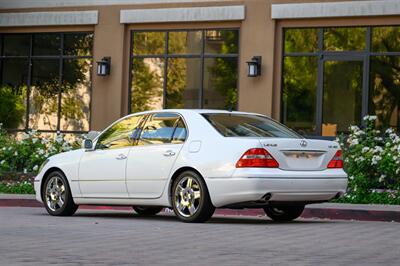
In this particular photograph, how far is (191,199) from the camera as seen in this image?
12.3m

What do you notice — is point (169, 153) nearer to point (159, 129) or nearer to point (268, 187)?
point (159, 129)

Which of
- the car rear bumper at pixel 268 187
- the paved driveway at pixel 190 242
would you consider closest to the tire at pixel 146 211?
the paved driveway at pixel 190 242

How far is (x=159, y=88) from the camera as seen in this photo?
24203 mm

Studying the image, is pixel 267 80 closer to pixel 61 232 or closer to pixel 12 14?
pixel 12 14

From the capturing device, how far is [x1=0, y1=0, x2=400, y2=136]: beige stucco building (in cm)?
2195

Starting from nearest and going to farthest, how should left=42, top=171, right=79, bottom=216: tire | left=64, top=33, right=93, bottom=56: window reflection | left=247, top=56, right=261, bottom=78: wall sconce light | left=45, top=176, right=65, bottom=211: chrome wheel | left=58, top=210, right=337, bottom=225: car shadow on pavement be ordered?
left=58, top=210, right=337, bottom=225: car shadow on pavement < left=42, top=171, right=79, bottom=216: tire < left=45, top=176, right=65, bottom=211: chrome wheel < left=247, top=56, right=261, bottom=78: wall sconce light < left=64, top=33, right=93, bottom=56: window reflection

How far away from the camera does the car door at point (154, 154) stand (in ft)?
41.6

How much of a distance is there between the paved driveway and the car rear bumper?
0.36m

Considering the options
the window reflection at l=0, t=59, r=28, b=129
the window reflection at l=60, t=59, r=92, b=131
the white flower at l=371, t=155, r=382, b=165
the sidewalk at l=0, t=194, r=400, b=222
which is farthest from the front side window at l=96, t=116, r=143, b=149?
the window reflection at l=0, t=59, r=28, b=129

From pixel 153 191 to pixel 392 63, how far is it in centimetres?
1045

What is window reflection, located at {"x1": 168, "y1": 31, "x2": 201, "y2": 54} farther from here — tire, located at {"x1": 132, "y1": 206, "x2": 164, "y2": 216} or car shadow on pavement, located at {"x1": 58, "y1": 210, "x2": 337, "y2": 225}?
tire, located at {"x1": 132, "y1": 206, "x2": 164, "y2": 216}


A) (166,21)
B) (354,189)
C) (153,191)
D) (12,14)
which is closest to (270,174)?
(153,191)

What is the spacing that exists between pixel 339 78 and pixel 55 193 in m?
9.93

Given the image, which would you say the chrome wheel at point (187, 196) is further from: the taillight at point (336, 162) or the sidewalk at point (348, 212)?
A: the sidewalk at point (348, 212)
